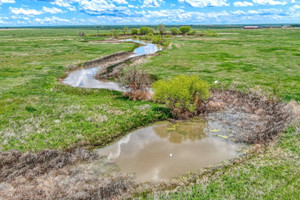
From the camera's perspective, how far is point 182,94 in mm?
25312

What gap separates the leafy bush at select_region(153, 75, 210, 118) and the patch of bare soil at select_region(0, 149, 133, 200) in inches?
471

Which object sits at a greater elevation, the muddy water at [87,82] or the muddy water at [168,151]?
the muddy water at [87,82]

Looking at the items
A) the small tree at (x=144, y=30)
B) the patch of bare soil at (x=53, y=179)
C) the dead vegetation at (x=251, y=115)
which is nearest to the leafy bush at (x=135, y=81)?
the dead vegetation at (x=251, y=115)

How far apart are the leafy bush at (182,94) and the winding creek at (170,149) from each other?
1638mm

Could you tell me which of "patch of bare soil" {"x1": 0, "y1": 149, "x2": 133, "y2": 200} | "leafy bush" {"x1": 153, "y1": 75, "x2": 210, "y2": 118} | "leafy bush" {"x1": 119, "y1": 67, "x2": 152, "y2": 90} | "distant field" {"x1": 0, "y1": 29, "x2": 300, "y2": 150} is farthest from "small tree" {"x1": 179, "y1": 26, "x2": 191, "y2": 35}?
"patch of bare soil" {"x1": 0, "y1": 149, "x2": 133, "y2": 200}

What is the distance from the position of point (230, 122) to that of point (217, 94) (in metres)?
8.90

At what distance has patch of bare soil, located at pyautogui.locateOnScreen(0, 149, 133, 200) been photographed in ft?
45.2

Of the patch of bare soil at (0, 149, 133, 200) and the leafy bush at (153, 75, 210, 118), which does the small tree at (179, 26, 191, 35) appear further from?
the patch of bare soil at (0, 149, 133, 200)

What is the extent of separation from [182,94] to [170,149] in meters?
7.55

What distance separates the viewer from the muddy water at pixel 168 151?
1756 centimetres

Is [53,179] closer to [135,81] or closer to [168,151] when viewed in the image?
[168,151]


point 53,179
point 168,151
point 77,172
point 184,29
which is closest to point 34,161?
point 53,179

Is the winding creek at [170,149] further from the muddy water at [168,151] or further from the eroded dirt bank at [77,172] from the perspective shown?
the eroded dirt bank at [77,172]

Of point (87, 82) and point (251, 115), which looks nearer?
point (251, 115)
